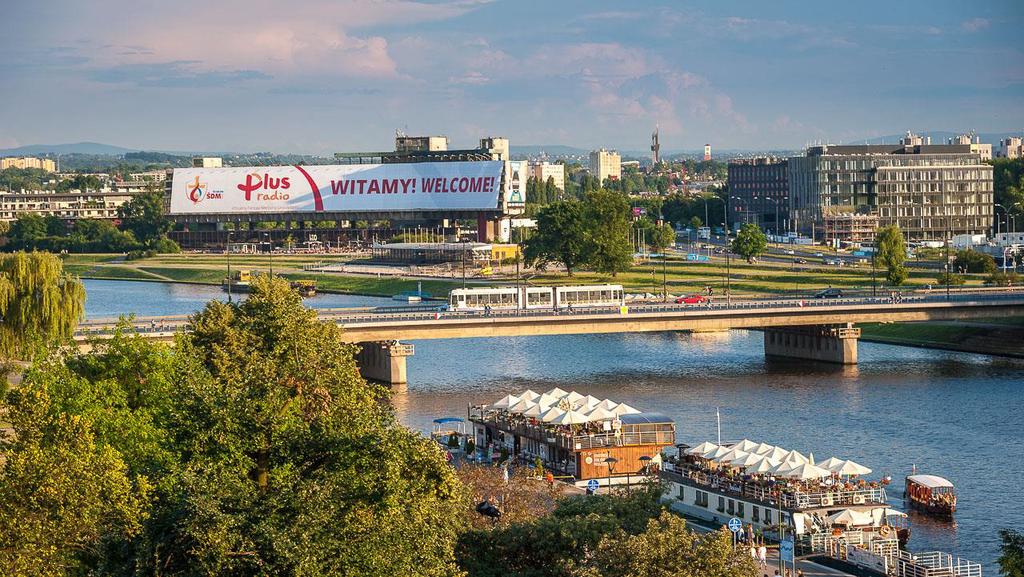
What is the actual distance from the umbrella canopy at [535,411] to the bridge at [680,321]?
78.7ft

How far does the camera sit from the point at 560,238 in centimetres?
15650

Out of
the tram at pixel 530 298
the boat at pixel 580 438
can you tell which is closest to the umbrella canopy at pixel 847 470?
the boat at pixel 580 438

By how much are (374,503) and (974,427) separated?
160 ft

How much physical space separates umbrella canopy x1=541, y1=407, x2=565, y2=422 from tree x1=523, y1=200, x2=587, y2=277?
87212 mm

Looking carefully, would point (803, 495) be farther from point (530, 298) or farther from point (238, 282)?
point (238, 282)

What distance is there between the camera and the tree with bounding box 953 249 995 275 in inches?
5547

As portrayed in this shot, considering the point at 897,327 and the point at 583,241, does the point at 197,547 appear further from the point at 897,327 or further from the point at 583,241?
the point at 583,241

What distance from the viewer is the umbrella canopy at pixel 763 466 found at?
54000 mm

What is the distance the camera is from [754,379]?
91.0 m

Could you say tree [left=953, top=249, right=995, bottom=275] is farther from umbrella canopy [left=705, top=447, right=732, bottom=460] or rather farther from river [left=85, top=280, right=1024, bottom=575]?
umbrella canopy [left=705, top=447, right=732, bottom=460]

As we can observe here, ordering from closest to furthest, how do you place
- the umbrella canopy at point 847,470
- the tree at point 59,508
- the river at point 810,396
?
1. the tree at point 59,508
2. the umbrella canopy at point 847,470
3. the river at point 810,396

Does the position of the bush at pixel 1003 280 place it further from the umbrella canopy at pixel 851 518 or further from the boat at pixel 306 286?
the umbrella canopy at pixel 851 518

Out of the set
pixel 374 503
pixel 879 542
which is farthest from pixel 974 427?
pixel 374 503

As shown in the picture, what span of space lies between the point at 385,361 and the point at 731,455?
38.6 metres
